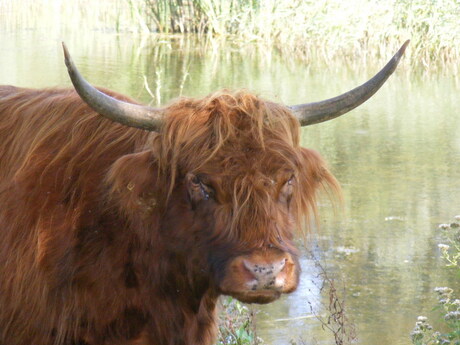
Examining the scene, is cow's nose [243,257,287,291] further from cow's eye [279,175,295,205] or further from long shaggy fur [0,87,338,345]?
cow's eye [279,175,295,205]

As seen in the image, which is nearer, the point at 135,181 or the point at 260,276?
the point at 260,276

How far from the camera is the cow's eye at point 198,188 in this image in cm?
330

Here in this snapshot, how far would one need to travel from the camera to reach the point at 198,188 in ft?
10.9

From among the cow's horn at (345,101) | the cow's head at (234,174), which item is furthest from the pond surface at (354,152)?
the cow's head at (234,174)

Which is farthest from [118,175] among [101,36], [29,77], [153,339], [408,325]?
[101,36]

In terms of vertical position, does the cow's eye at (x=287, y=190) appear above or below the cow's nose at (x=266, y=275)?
above

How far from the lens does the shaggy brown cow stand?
3.26m

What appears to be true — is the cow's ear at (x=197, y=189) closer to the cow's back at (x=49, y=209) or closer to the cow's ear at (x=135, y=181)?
the cow's ear at (x=135, y=181)

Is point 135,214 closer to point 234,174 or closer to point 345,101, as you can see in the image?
point 234,174

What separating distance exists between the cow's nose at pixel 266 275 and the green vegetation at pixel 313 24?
36.1ft

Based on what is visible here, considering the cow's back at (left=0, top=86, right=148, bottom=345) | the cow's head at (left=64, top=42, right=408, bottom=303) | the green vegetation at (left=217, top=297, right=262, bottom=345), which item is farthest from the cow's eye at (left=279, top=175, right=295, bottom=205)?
the green vegetation at (left=217, top=297, right=262, bottom=345)

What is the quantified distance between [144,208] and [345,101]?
2.64ft

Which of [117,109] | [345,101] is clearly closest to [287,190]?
[345,101]

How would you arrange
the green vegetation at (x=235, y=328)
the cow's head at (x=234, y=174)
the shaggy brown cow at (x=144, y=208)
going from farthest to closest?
1. the green vegetation at (x=235, y=328)
2. the shaggy brown cow at (x=144, y=208)
3. the cow's head at (x=234, y=174)
